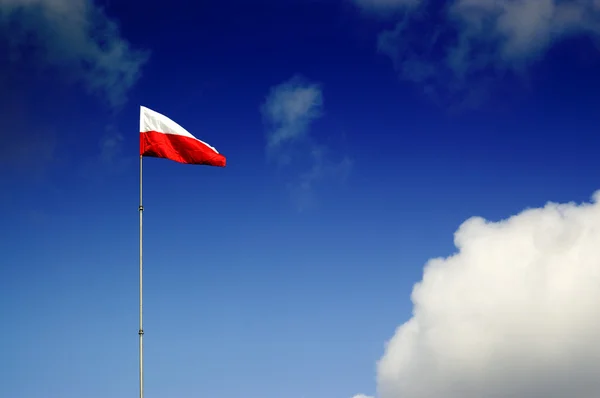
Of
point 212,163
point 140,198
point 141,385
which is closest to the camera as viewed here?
point 141,385

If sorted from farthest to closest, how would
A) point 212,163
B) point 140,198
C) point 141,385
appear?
point 212,163 < point 140,198 < point 141,385

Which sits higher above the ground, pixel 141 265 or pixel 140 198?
pixel 140 198

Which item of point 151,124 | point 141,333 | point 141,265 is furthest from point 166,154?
point 141,333

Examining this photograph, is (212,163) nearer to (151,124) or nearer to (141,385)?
(151,124)

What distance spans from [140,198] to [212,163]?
6875 mm

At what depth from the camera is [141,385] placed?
5400 centimetres

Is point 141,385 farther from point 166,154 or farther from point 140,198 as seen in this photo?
point 166,154

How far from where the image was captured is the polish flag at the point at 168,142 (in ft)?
198

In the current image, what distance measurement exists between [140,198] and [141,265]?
5.67 m

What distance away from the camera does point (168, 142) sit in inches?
2399

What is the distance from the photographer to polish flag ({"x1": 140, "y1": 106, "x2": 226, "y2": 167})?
6050 centimetres

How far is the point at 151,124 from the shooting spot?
6075 centimetres

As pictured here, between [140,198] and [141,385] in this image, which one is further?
[140,198]

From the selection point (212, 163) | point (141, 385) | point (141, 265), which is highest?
point (212, 163)
